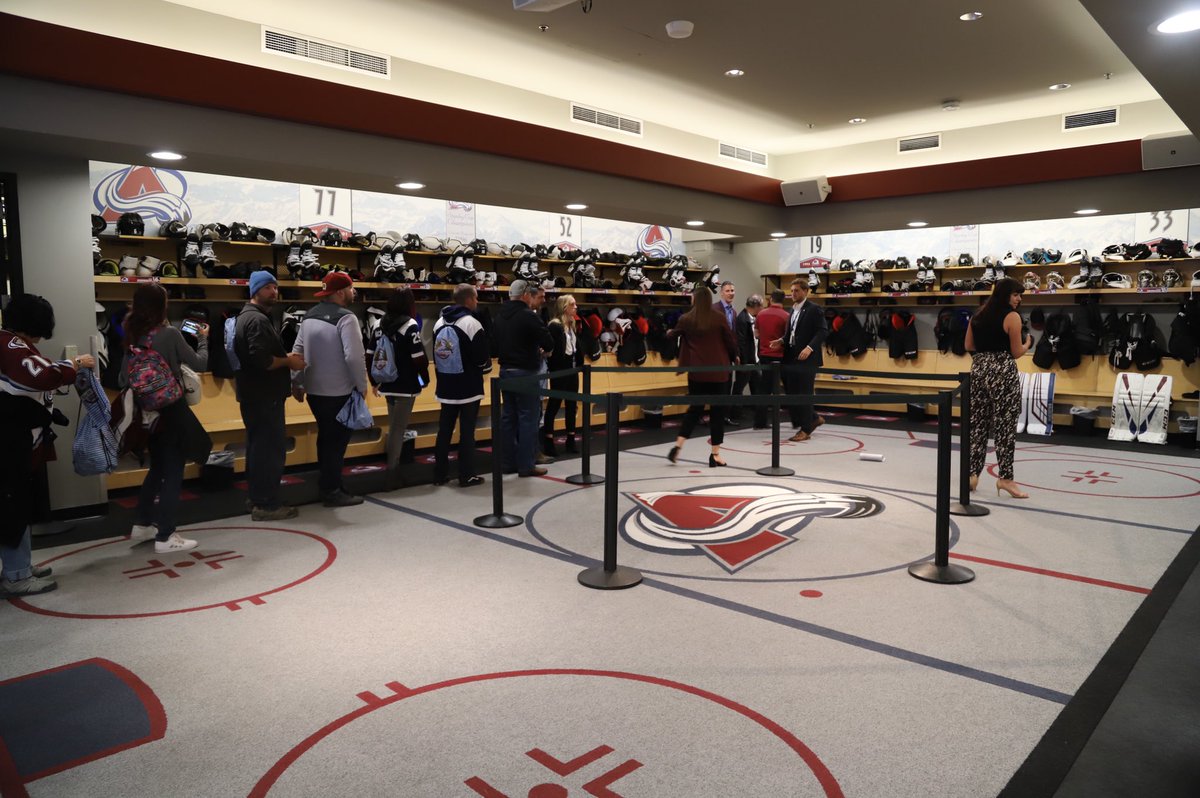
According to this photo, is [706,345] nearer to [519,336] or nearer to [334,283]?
[519,336]

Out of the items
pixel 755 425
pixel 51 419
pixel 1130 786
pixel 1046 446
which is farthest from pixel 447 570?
pixel 1046 446

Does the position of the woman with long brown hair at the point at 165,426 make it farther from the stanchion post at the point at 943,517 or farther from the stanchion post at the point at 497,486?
the stanchion post at the point at 943,517

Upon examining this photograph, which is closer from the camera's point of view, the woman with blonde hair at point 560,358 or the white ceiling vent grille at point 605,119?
the woman with blonde hair at point 560,358

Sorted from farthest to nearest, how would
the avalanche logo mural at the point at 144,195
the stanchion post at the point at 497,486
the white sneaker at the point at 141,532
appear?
the avalanche logo mural at the point at 144,195 → the stanchion post at the point at 497,486 → the white sneaker at the point at 141,532

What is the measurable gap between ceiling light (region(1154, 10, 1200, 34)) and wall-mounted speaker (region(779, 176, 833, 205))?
20.2ft

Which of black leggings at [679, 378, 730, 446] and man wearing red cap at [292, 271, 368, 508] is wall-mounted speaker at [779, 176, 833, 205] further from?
man wearing red cap at [292, 271, 368, 508]

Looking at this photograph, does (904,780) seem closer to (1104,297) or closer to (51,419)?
(51,419)

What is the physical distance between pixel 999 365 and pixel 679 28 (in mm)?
3305

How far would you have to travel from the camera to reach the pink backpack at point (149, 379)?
174 inches

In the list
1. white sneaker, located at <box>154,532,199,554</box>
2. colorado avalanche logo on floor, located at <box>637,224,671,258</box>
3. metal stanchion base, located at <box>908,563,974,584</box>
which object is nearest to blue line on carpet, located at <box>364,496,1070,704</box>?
metal stanchion base, located at <box>908,563,974,584</box>

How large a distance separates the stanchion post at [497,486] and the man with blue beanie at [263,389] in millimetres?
1304

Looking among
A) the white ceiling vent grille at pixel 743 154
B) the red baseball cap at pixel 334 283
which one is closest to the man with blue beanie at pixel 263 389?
the red baseball cap at pixel 334 283

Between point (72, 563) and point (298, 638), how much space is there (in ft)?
6.45

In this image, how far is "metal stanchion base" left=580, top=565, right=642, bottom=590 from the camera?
13.0 feet
